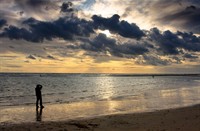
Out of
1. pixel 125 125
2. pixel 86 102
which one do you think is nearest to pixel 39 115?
pixel 125 125

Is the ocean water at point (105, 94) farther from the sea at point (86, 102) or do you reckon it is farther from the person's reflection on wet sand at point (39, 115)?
the person's reflection on wet sand at point (39, 115)

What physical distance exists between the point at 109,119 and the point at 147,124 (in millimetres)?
3152

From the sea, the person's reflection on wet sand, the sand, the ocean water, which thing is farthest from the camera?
the ocean water

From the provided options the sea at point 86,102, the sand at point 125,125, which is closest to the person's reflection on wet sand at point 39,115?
the sea at point 86,102

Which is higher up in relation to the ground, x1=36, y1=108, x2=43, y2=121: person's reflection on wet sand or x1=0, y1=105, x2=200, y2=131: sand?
x1=0, y1=105, x2=200, y2=131: sand

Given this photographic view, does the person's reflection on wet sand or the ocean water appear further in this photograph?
the ocean water

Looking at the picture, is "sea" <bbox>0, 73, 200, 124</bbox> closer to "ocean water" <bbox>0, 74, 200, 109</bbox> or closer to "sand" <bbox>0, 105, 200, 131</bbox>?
"ocean water" <bbox>0, 74, 200, 109</bbox>

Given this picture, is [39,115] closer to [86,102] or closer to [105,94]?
[86,102]

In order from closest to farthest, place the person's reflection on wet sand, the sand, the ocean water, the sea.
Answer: the sand, the person's reflection on wet sand, the sea, the ocean water

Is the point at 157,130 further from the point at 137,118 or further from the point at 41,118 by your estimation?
the point at 41,118

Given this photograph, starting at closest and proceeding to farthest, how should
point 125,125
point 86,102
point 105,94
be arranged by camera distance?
1. point 125,125
2. point 86,102
3. point 105,94

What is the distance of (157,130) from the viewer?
15500mm

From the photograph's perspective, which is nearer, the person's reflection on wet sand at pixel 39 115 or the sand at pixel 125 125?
the sand at pixel 125 125

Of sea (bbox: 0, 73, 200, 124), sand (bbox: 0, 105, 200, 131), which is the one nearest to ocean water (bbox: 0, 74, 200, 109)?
sea (bbox: 0, 73, 200, 124)
